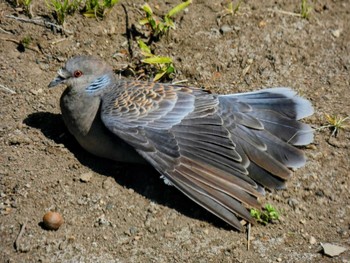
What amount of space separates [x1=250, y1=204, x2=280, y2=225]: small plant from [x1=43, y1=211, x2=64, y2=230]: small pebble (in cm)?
157

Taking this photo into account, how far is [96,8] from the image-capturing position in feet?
23.8

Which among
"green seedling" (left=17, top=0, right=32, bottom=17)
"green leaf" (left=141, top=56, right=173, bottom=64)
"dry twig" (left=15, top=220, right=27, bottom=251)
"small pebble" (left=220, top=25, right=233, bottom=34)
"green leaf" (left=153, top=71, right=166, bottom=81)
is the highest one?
"green seedling" (left=17, top=0, right=32, bottom=17)

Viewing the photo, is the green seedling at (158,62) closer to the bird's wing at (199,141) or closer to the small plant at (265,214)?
the bird's wing at (199,141)

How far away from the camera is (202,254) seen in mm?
5461

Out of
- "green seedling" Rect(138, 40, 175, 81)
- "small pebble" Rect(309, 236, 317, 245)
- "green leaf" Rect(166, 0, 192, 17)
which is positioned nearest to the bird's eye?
"green seedling" Rect(138, 40, 175, 81)

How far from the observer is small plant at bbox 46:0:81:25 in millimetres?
7066

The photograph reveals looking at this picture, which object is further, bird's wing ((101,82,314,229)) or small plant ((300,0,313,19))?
small plant ((300,0,313,19))

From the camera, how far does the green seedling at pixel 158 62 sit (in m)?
6.85

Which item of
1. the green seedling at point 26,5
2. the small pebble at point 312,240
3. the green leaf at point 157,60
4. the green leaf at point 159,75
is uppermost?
the green seedling at point 26,5

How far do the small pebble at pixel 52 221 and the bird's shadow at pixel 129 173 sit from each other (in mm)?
678

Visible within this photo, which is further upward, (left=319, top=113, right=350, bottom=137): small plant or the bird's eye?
the bird's eye

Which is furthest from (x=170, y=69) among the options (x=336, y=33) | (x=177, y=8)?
(x=336, y=33)

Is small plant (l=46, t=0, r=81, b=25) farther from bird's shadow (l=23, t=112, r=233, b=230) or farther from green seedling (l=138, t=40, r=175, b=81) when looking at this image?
bird's shadow (l=23, t=112, r=233, b=230)

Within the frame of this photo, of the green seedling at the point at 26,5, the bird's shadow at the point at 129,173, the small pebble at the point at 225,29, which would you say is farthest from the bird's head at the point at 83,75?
the small pebble at the point at 225,29
